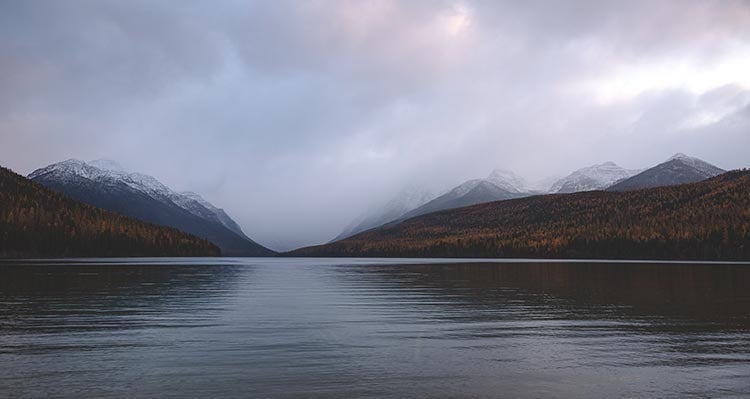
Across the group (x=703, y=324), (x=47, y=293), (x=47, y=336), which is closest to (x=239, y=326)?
(x=47, y=336)

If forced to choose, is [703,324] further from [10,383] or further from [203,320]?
[10,383]

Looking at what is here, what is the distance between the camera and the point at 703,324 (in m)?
31.5

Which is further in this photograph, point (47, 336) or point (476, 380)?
point (47, 336)

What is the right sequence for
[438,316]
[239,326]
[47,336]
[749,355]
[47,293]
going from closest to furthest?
1. [749,355]
2. [47,336]
3. [239,326]
4. [438,316]
5. [47,293]

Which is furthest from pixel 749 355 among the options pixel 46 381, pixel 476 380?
pixel 46 381

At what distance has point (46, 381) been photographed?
17172mm

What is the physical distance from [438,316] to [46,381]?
22.8 meters

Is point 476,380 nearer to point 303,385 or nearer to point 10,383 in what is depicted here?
point 303,385

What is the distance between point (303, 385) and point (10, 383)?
8.54 m

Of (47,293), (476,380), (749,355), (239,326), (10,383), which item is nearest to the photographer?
(10,383)

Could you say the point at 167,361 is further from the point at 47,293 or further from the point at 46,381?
the point at 47,293

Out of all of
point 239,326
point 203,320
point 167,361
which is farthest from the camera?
point 203,320

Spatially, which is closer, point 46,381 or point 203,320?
point 46,381

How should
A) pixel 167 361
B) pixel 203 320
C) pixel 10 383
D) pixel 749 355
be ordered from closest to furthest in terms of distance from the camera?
1. pixel 10 383
2. pixel 167 361
3. pixel 749 355
4. pixel 203 320
